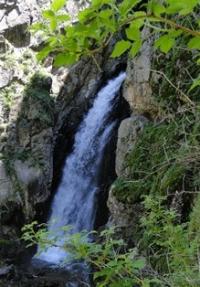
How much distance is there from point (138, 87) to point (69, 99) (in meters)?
7.33

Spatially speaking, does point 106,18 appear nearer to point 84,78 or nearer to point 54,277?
point 54,277

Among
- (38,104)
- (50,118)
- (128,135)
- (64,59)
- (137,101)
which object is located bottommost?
(64,59)

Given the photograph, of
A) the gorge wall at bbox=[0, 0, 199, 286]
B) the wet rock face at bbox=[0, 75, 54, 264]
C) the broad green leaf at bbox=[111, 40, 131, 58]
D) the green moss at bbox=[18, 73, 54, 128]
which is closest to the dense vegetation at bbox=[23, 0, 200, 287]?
the broad green leaf at bbox=[111, 40, 131, 58]

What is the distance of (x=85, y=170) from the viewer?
11992mm

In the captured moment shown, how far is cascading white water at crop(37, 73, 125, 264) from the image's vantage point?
11.1 meters

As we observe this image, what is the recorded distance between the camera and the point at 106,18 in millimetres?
1081

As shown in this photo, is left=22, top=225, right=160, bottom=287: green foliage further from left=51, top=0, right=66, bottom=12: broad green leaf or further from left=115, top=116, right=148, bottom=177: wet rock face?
left=115, top=116, right=148, bottom=177: wet rock face

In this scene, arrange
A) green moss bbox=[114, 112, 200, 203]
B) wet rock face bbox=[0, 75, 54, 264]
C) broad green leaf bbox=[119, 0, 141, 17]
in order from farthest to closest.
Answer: wet rock face bbox=[0, 75, 54, 264] → green moss bbox=[114, 112, 200, 203] → broad green leaf bbox=[119, 0, 141, 17]

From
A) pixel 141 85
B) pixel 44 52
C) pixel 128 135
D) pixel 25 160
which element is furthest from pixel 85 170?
pixel 44 52

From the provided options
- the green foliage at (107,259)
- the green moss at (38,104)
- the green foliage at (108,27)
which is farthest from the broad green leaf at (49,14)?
the green moss at (38,104)

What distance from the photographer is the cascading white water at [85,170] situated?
11.1 m

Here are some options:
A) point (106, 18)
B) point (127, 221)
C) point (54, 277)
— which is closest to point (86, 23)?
point (106, 18)

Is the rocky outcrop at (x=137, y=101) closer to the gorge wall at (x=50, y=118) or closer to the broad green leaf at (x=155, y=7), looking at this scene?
the gorge wall at (x=50, y=118)

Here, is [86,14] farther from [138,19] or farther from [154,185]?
[154,185]
